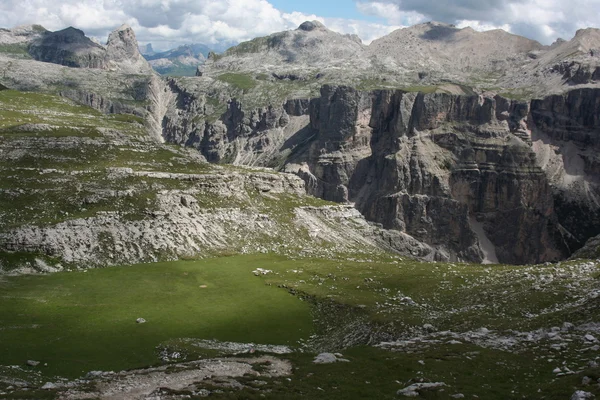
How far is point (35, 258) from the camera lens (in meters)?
86.4

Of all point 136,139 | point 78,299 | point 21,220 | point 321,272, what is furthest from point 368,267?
point 136,139

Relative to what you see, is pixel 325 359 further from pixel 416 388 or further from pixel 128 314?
pixel 128 314

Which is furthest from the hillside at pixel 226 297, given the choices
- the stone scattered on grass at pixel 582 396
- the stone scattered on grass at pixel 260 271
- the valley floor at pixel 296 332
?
the stone scattered on grass at pixel 260 271

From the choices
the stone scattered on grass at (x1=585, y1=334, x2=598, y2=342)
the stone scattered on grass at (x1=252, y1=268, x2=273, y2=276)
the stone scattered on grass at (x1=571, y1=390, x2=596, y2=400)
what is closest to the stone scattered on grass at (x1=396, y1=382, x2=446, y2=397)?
the stone scattered on grass at (x1=571, y1=390, x2=596, y2=400)

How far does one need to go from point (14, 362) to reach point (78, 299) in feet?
83.2

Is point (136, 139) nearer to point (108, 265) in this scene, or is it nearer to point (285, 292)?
point (108, 265)

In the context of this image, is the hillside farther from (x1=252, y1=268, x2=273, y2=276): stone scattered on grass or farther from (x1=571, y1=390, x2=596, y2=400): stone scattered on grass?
(x1=252, y1=268, x2=273, y2=276): stone scattered on grass

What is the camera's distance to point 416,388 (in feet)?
113

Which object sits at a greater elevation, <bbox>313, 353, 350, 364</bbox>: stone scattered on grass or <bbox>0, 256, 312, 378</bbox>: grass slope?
<bbox>313, 353, 350, 364</bbox>: stone scattered on grass

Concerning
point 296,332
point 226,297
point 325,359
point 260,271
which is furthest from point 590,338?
point 260,271

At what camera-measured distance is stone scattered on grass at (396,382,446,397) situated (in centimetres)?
3384

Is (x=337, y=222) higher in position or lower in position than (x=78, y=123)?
lower

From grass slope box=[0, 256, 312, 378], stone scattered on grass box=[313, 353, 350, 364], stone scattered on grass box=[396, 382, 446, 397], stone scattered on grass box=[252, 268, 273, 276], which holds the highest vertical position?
stone scattered on grass box=[396, 382, 446, 397]

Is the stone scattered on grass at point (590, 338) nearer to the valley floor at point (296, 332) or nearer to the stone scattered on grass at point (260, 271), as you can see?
the valley floor at point (296, 332)
